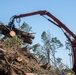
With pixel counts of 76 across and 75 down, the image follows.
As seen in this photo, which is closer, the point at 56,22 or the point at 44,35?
the point at 56,22

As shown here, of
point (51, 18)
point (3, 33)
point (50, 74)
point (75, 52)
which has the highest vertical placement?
point (51, 18)

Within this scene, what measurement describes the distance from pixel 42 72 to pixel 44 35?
3370cm

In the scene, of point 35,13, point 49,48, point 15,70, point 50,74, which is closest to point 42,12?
point 35,13

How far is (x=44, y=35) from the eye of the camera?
46.7 meters

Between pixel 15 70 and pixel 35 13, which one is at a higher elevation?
pixel 35 13

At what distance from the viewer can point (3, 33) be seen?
607 inches

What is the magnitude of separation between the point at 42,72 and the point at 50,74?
1.91ft

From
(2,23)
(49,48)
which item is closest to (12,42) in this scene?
(2,23)

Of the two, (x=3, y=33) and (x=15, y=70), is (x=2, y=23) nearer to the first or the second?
(x=3, y=33)

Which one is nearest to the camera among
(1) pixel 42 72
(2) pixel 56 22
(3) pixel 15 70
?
(3) pixel 15 70

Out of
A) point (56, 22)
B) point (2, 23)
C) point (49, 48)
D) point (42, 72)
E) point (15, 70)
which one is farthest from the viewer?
point (49, 48)

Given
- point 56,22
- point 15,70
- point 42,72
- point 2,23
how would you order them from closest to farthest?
point 15,70
point 42,72
point 2,23
point 56,22

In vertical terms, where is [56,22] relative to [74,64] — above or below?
above

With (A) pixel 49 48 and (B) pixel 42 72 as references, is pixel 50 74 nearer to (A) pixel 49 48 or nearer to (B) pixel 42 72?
(B) pixel 42 72
